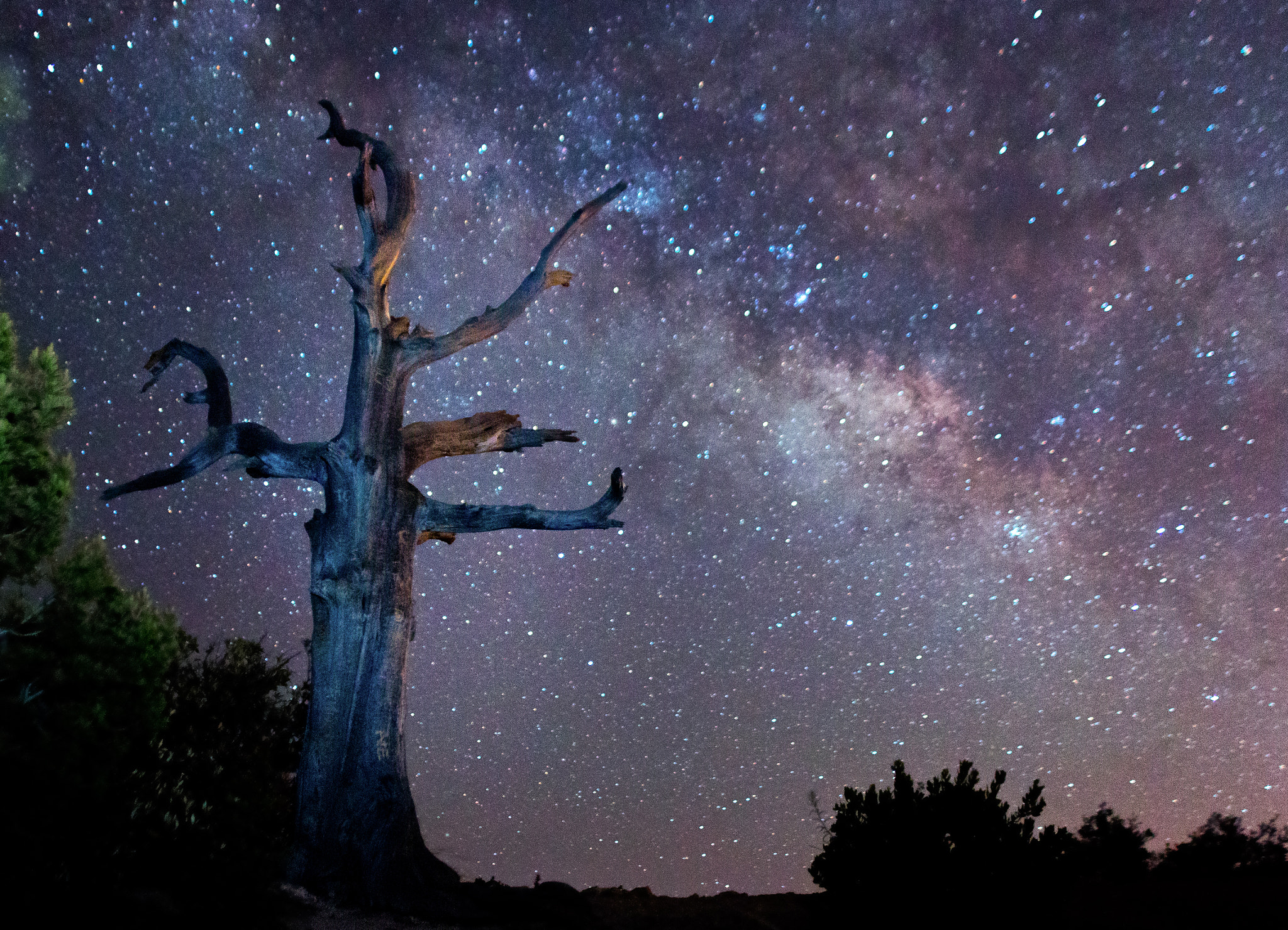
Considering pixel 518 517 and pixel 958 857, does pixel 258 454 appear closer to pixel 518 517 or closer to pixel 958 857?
pixel 518 517

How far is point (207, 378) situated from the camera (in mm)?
9133

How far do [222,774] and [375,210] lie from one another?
20.6 feet

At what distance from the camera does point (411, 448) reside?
30.8ft

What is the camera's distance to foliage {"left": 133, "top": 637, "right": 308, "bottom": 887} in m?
5.79

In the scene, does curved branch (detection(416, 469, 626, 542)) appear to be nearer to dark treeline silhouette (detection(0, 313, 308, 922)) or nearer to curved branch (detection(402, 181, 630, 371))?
curved branch (detection(402, 181, 630, 371))

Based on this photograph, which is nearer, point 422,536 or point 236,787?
point 236,787

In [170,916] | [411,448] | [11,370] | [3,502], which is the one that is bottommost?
[170,916]

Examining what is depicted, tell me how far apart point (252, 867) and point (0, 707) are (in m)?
2.23

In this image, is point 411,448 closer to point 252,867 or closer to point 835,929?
point 252,867

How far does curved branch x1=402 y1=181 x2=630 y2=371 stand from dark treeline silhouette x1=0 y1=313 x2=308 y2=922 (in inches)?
141

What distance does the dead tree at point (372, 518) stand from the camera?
293 inches

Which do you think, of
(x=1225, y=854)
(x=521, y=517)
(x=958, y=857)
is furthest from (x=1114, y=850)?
(x=521, y=517)

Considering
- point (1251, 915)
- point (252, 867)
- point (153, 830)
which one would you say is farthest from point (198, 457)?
point (1251, 915)

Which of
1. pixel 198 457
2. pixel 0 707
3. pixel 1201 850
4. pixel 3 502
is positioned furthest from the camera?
pixel 1201 850
